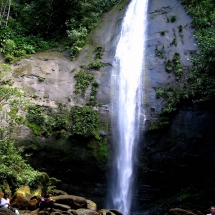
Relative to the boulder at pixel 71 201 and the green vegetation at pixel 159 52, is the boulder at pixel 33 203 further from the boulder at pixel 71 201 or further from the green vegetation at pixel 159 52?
the green vegetation at pixel 159 52

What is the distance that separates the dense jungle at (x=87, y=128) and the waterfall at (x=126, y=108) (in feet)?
1.41

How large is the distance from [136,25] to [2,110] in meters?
10.4

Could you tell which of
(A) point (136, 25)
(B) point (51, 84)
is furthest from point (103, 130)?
(A) point (136, 25)

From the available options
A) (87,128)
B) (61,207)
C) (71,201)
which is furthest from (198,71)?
(61,207)

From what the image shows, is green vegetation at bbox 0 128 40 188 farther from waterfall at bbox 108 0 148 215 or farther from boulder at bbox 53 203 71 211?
waterfall at bbox 108 0 148 215

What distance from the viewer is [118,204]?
13820 mm

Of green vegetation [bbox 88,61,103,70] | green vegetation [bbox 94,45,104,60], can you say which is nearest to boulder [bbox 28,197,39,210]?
green vegetation [bbox 88,61,103,70]

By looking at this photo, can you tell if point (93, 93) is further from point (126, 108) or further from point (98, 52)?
point (98, 52)

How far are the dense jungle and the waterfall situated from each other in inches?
17.0

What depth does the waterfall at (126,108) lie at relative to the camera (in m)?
14.1

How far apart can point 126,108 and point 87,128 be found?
8.17ft

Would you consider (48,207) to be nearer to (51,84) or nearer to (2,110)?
(2,110)

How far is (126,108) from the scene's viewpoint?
626 inches

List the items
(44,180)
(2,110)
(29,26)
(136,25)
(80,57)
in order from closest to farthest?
(44,180) → (2,110) → (80,57) → (136,25) → (29,26)
